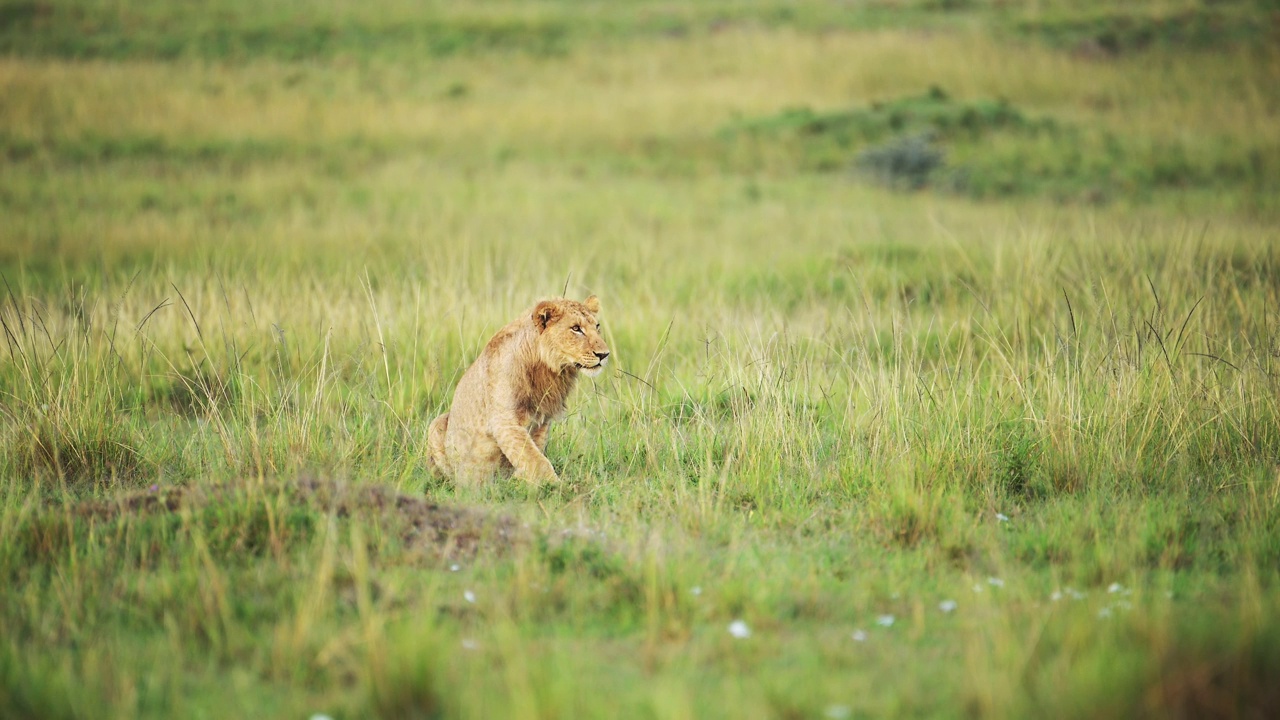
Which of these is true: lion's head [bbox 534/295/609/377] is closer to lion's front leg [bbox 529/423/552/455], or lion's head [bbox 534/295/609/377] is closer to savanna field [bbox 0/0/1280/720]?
lion's front leg [bbox 529/423/552/455]

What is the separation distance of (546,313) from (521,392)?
502mm

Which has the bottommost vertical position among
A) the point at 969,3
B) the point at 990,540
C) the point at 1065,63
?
the point at 990,540

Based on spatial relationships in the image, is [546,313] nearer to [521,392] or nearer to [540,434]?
→ [521,392]

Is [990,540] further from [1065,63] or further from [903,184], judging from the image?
[1065,63]

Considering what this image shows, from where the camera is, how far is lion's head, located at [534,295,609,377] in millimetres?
5613

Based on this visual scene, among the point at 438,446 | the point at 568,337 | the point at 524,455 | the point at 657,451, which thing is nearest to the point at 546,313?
the point at 568,337

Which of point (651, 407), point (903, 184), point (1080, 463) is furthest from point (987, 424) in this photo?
point (903, 184)

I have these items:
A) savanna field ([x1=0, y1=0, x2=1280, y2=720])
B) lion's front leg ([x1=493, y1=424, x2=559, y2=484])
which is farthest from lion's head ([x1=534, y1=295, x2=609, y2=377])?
savanna field ([x1=0, y1=0, x2=1280, y2=720])

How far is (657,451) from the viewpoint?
641 centimetres

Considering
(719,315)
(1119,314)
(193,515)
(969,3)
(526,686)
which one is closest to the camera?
(526,686)

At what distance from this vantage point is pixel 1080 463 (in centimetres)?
593

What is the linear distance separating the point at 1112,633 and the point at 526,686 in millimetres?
2166

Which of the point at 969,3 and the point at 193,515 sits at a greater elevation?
the point at 969,3

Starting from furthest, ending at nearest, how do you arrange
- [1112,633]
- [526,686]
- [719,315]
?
[719,315] < [1112,633] < [526,686]
